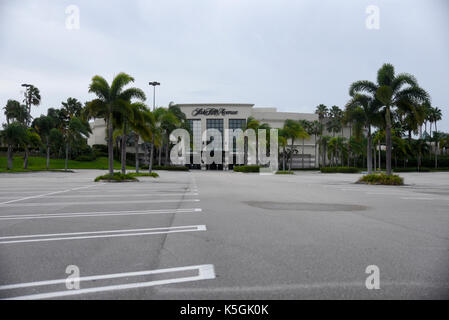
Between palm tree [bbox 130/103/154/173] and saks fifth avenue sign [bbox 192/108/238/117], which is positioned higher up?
saks fifth avenue sign [bbox 192/108/238/117]

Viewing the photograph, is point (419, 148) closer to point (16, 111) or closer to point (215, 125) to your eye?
point (215, 125)

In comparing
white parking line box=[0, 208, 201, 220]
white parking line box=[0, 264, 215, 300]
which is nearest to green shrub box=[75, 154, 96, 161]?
white parking line box=[0, 208, 201, 220]

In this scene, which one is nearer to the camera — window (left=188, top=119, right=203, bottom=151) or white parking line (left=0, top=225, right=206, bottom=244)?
white parking line (left=0, top=225, right=206, bottom=244)

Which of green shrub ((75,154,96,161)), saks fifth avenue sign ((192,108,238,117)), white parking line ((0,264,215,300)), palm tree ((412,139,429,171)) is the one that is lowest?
white parking line ((0,264,215,300))

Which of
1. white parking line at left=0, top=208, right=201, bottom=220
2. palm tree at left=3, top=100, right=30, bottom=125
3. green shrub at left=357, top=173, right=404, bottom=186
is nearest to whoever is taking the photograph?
white parking line at left=0, top=208, right=201, bottom=220

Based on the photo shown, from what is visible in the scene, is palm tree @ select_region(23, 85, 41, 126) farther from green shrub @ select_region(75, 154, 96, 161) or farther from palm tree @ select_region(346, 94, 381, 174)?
palm tree @ select_region(346, 94, 381, 174)

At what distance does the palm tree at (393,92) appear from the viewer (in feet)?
79.0

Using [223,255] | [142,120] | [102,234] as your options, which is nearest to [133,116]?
[142,120]

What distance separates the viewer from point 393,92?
25000 mm

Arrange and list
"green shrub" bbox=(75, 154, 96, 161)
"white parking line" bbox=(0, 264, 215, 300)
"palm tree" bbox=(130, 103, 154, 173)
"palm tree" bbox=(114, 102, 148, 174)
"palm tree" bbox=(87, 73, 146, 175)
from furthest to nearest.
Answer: "green shrub" bbox=(75, 154, 96, 161) → "palm tree" bbox=(130, 103, 154, 173) → "palm tree" bbox=(114, 102, 148, 174) → "palm tree" bbox=(87, 73, 146, 175) → "white parking line" bbox=(0, 264, 215, 300)

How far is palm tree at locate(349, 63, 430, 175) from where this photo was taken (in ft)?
79.0

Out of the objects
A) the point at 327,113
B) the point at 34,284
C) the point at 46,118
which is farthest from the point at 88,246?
the point at 327,113
